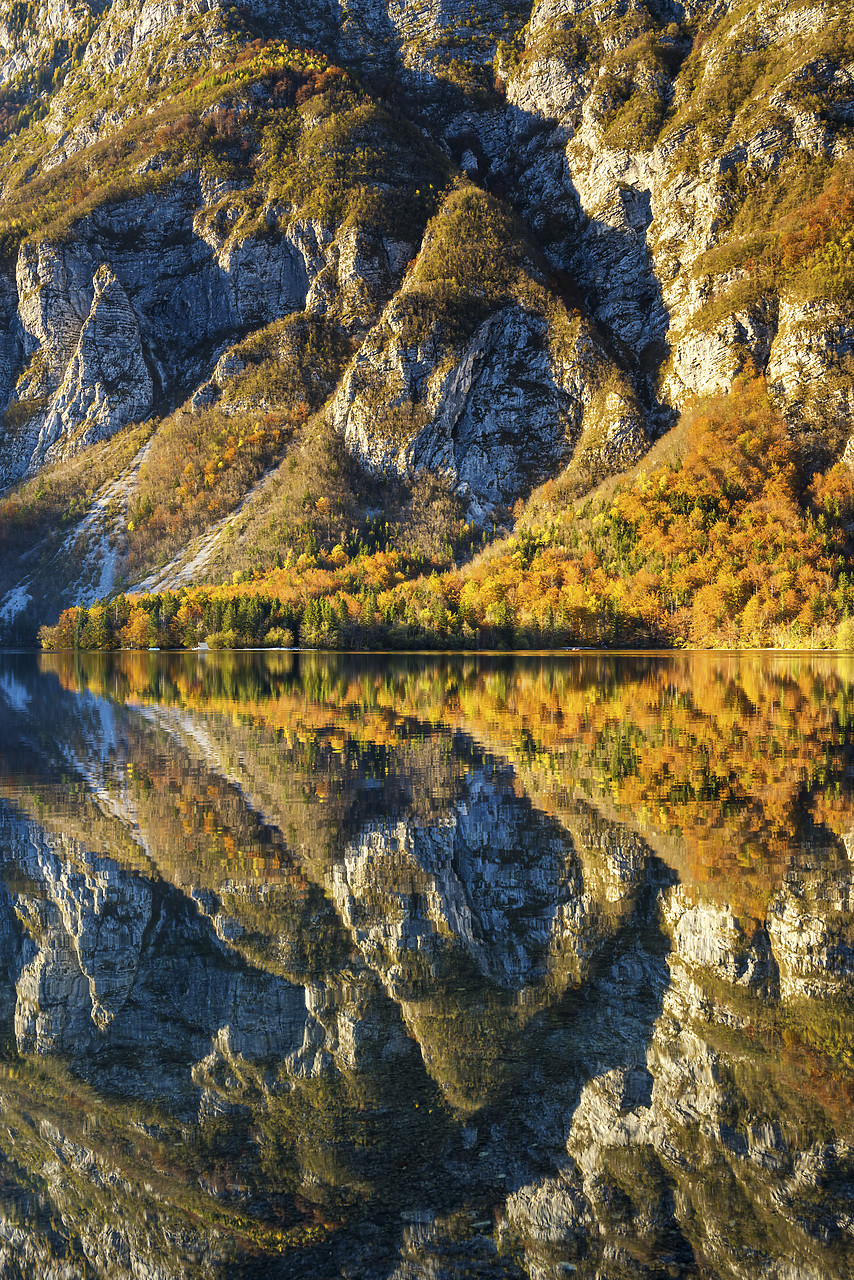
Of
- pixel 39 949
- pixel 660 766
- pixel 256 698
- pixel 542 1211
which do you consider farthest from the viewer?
pixel 256 698

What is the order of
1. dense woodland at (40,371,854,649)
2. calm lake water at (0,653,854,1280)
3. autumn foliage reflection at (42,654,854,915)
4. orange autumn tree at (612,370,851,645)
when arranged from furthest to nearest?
dense woodland at (40,371,854,649) → orange autumn tree at (612,370,851,645) → autumn foliage reflection at (42,654,854,915) → calm lake water at (0,653,854,1280)

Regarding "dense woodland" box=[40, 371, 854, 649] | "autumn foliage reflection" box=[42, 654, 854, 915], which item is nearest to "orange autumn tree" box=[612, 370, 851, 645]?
"dense woodland" box=[40, 371, 854, 649]

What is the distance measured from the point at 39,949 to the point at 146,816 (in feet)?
18.9

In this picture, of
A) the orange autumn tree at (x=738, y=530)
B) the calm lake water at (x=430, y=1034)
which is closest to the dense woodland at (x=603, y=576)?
the orange autumn tree at (x=738, y=530)

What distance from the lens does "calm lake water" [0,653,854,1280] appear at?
5.29m

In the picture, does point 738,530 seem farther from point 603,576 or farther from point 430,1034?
point 430,1034

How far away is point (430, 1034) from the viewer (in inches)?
289

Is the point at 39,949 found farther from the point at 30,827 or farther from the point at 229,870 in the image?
the point at 30,827

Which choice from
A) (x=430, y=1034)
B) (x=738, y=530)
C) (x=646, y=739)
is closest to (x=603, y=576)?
(x=738, y=530)

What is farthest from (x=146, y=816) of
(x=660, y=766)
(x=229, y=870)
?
(x=660, y=766)

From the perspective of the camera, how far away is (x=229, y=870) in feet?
39.6

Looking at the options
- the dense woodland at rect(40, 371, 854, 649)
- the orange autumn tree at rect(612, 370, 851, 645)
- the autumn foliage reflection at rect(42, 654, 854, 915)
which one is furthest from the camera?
the dense woodland at rect(40, 371, 854, 649)

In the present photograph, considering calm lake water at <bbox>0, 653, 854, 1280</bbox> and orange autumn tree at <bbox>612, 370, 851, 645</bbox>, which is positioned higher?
orange autumn tree at <bbox>612, 370, 851, 645</bbox>

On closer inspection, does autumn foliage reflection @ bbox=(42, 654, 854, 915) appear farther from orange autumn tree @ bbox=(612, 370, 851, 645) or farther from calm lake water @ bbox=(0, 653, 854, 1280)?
orange autumn tree @ bbox=(612, 370, 851, 645)
